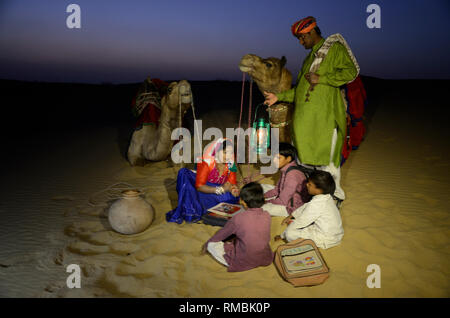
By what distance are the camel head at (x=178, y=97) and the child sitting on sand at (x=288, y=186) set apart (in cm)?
222

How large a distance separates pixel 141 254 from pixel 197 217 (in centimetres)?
102

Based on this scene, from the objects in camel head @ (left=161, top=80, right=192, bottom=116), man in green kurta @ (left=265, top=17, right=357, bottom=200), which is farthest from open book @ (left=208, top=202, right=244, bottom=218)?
camel head @ (left=161, top=80, right=192, bottom=116)

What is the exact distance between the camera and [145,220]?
4480 millimetres

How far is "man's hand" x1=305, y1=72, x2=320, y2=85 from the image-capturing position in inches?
173

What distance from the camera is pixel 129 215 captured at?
4.38 m

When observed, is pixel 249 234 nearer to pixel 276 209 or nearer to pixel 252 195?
pixel 252 195

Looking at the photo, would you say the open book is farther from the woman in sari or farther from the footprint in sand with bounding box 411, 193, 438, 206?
the footprint in sand with bounding box 411, 193, 438, 206

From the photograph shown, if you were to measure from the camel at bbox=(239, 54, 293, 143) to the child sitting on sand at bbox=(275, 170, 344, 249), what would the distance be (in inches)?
78.5

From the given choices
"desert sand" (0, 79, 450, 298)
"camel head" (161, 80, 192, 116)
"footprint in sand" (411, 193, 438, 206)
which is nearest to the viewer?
"desert sand" (0, 79, 450, 298)

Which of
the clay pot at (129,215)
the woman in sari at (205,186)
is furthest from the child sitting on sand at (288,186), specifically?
the clay pot at (129,215)

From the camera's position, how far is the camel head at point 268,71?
5492mm

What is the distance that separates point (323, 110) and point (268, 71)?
4.83 ft

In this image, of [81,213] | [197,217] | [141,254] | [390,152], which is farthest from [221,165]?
[390,152]

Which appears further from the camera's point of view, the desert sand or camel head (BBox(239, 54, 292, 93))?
camel head (BBox(239, 54, 292, 93))
